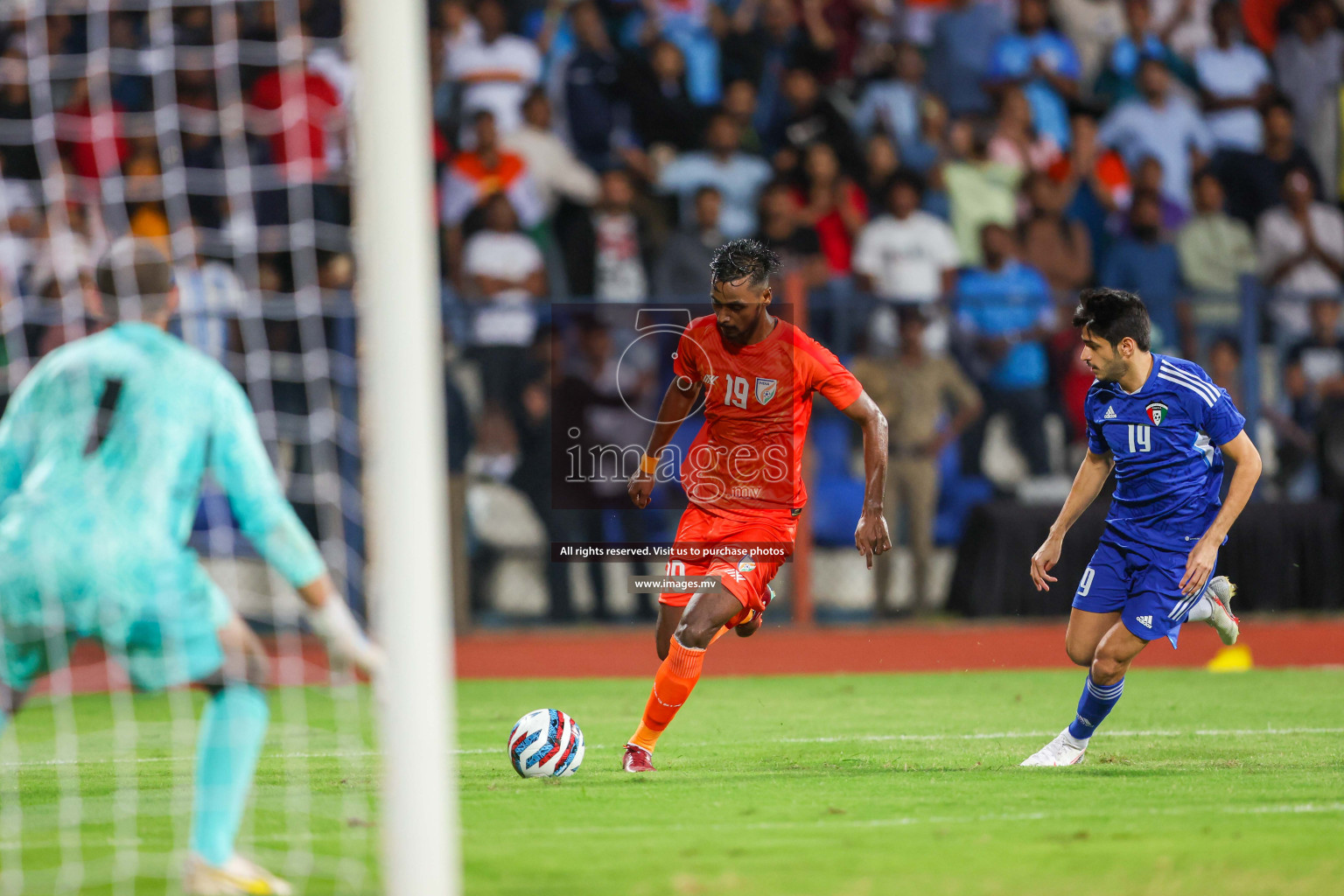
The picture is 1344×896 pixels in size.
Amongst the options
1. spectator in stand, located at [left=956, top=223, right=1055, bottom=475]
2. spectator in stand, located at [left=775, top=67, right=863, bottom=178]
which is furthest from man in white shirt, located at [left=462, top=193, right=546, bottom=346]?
spectator in stand, located at [left=956, top=223, right=1055, bottom=475]

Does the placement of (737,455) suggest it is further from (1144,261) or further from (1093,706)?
(1144,261)

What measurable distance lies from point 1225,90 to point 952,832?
11846mm

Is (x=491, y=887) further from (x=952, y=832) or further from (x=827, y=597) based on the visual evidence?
(x=827, y=597)

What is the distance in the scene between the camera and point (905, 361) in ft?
41.4

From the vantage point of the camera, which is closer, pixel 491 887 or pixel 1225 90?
pixel 491 887

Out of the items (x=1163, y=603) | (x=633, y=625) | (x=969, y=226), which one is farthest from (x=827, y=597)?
(x=1163, y=603)

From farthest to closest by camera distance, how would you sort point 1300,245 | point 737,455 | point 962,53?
1. point 962,53
2. point 1300,245
3. point 737,455

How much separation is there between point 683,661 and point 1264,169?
10.4 metres

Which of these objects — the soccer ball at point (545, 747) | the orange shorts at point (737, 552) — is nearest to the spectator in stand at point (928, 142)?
the orange shorts at point (737, 552)

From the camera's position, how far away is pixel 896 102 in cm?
1471

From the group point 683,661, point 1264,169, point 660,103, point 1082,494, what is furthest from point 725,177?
point 683,661

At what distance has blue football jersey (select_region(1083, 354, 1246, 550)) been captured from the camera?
693cm

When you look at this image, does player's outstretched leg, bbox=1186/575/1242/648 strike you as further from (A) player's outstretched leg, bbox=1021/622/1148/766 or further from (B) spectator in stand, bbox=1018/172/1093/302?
(B) spectator in stand, bbox=1018/172/1093/302

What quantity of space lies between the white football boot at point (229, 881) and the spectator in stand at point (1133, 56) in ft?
42.7
